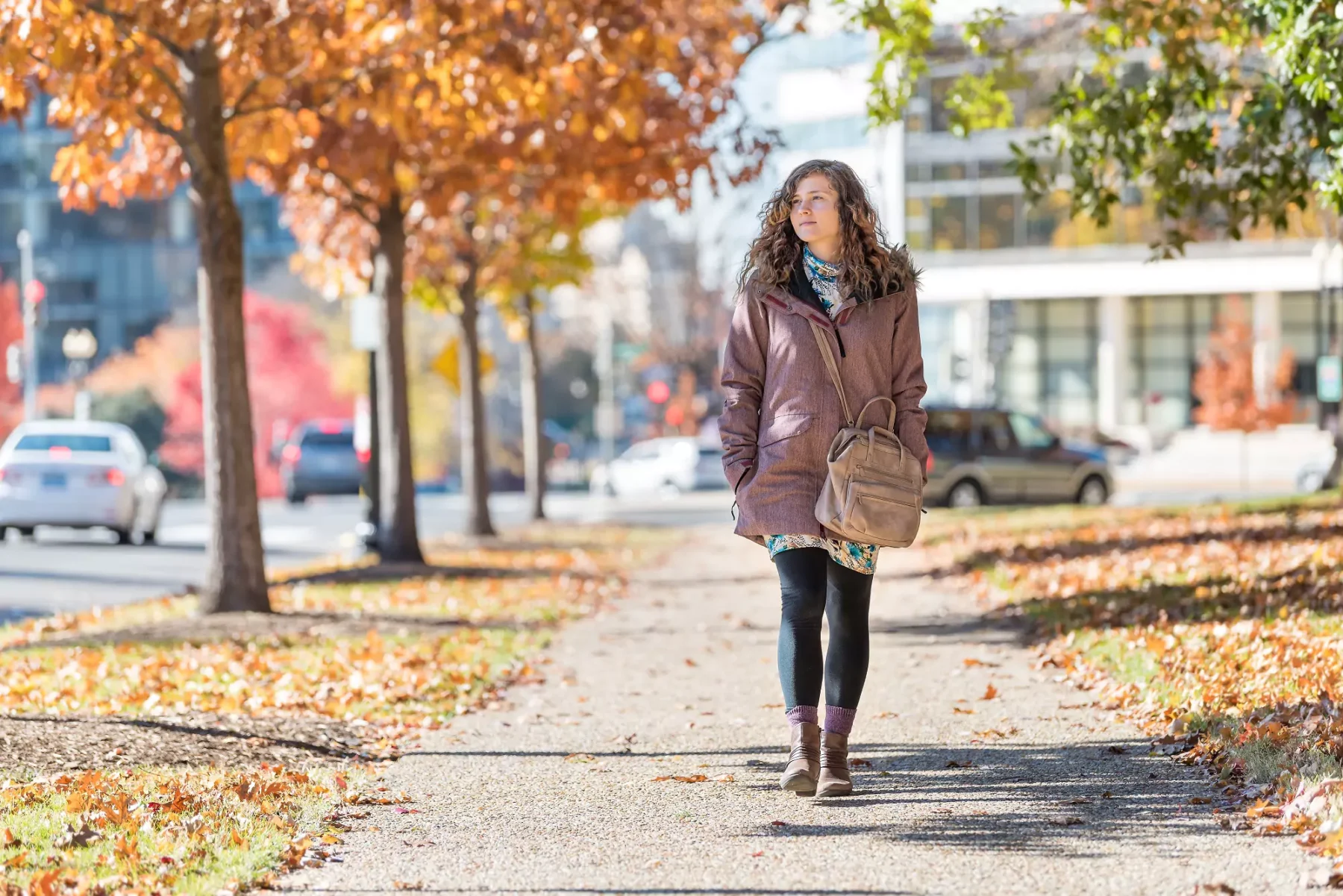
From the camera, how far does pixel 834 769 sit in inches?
240

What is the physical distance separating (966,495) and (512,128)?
1510 centimetres

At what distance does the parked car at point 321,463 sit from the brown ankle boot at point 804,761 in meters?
33.8

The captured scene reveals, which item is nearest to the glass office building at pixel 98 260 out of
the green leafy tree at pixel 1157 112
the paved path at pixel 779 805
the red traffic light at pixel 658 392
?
the red traffic light at pixel 658 392

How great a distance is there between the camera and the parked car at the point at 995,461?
2952cm

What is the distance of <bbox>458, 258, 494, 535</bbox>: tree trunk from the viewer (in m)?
24.1

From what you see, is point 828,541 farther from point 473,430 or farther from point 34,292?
point 34,292

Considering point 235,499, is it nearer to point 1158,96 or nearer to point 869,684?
point 869,684

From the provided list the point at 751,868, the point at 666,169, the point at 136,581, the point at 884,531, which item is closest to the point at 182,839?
the point at 751,868

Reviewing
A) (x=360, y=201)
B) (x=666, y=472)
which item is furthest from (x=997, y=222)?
(x=360, y=201)

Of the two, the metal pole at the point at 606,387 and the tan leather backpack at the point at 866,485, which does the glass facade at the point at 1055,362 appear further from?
the tan leather backpack at the point at 866,485

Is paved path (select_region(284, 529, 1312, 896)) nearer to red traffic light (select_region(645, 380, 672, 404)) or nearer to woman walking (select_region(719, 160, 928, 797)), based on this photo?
woman walking (select_region(719, 160, 928, 797))

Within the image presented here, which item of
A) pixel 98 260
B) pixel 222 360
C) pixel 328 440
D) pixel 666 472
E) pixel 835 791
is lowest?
pixel 666 472

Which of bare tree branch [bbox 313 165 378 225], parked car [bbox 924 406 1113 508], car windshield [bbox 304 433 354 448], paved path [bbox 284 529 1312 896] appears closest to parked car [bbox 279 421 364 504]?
car windshield [bbox 304 433 354 448]

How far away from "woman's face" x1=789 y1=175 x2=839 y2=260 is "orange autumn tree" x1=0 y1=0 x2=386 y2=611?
5.87 metres
